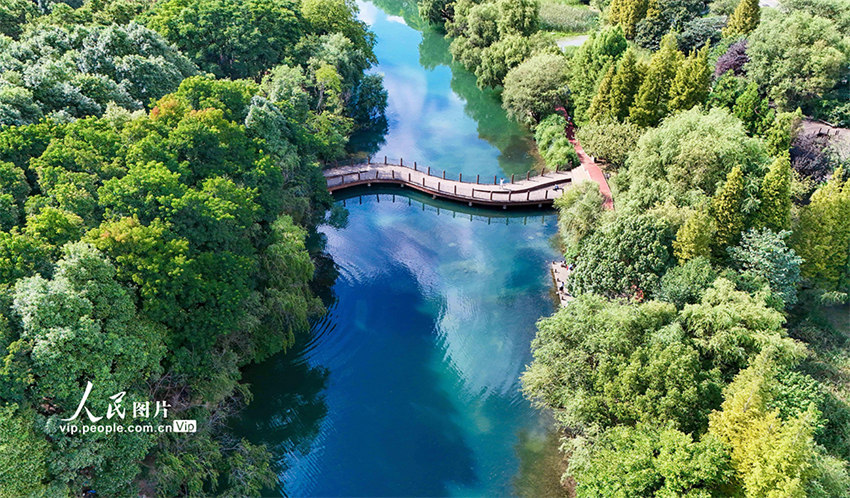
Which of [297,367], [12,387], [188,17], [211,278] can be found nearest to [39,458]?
[12,387]

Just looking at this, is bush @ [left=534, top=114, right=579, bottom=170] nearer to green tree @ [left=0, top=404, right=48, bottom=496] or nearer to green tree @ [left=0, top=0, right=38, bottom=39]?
green tree @ [left=0, top=404, right=48, bottom=496]

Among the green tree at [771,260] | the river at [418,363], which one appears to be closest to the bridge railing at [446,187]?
the river at [418,363]

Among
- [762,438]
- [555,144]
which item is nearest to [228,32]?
[555,144]

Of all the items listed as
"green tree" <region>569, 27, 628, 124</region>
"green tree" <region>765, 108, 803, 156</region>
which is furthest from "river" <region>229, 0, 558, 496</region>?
"green tree" <region>765, 108, 803, 156</region>

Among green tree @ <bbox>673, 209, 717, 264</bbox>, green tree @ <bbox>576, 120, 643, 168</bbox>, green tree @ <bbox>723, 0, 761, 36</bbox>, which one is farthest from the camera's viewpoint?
green tree @ <bbox>723, 0, 761, 36</bbox>

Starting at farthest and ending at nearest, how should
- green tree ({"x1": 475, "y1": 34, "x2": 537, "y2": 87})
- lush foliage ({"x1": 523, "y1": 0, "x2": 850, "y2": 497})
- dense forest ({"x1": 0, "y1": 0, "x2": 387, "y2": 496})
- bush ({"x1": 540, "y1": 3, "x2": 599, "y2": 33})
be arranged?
1. bush ({"x1": 540, "y1": 3, "x2": 599, "y2": 33})
2. green tree ({"x1": 475, "y1": 34, "x2": 537, "y2": 87})
3. lush foliage ({"x1": 523, "y1": 0, "x2": 850, "y2": 497})
4. dense forest ({"x1": 0, "y1": 0, "x2": 387, "y2": 496})
